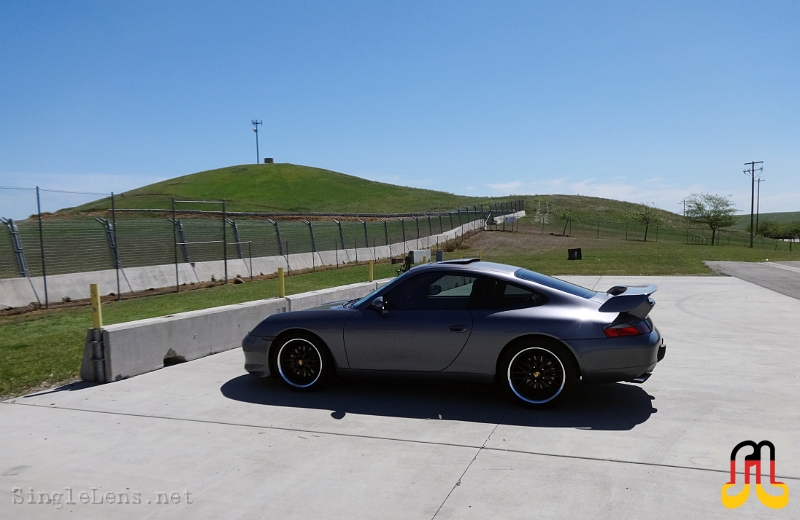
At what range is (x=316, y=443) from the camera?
5285 millimetres

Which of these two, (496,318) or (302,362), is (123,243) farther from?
(496,318)

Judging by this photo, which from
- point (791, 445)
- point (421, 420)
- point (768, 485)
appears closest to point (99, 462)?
point (421, 420)

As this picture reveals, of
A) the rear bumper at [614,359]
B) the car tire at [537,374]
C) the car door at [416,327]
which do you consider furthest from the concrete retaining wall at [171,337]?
the rear bumper at [614,359]

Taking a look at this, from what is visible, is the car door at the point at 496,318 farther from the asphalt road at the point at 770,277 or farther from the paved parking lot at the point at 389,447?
the asphalt road at the point at 770,277

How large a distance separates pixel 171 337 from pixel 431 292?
3744mm

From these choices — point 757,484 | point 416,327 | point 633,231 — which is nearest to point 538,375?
point 416,327

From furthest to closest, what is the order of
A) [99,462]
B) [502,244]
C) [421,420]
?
1. [502,244]
2. [421,420]
3. [99,462]

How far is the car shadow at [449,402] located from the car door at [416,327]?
247 millimetres

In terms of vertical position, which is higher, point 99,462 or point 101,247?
point 101,247

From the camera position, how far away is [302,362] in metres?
6.83

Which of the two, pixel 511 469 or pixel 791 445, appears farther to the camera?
pixel 791 445

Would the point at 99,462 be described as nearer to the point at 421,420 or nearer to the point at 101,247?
the point at 421,420

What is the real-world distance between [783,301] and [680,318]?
412 centimetres

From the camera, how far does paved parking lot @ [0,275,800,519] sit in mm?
4137
